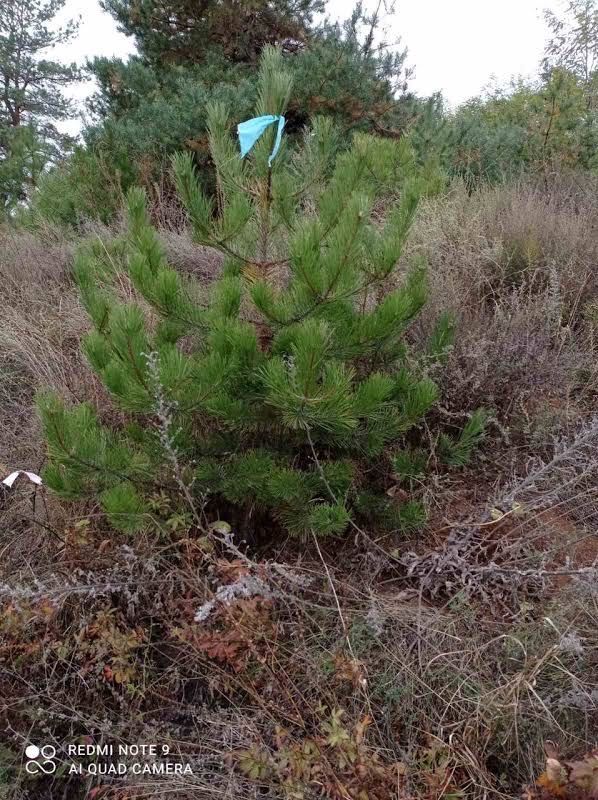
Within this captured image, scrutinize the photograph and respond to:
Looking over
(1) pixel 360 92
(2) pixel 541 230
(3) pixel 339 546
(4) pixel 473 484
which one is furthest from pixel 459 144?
(3) pixel 339 546

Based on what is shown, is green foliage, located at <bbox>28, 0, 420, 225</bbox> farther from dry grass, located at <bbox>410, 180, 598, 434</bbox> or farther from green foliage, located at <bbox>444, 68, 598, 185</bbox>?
dry grass, located at <bbox>410, 180, 598, 434</bbox>

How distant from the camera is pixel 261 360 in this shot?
1.86 m

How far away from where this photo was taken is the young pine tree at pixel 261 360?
1680 mm

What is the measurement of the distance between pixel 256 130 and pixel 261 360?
782 mm

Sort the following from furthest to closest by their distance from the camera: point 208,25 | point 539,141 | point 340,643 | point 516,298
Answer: point 208,25, point 539,141, point 516,298, point 340,643

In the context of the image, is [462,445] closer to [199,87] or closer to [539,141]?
[199,87]

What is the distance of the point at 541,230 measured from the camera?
3592mm

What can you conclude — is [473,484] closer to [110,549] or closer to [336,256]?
[336,256]

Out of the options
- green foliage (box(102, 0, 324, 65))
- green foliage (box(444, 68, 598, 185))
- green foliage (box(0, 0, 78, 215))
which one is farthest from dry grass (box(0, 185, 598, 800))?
green foliage (box(0, 0, 78, 215))

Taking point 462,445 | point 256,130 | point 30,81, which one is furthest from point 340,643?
point 30,81

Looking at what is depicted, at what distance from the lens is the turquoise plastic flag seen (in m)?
1.82

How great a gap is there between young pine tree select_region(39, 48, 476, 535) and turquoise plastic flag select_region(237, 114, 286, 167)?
0.03 meters

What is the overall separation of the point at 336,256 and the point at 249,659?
1.33 metres

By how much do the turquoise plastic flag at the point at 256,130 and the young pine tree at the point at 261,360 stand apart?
3 centimetres
